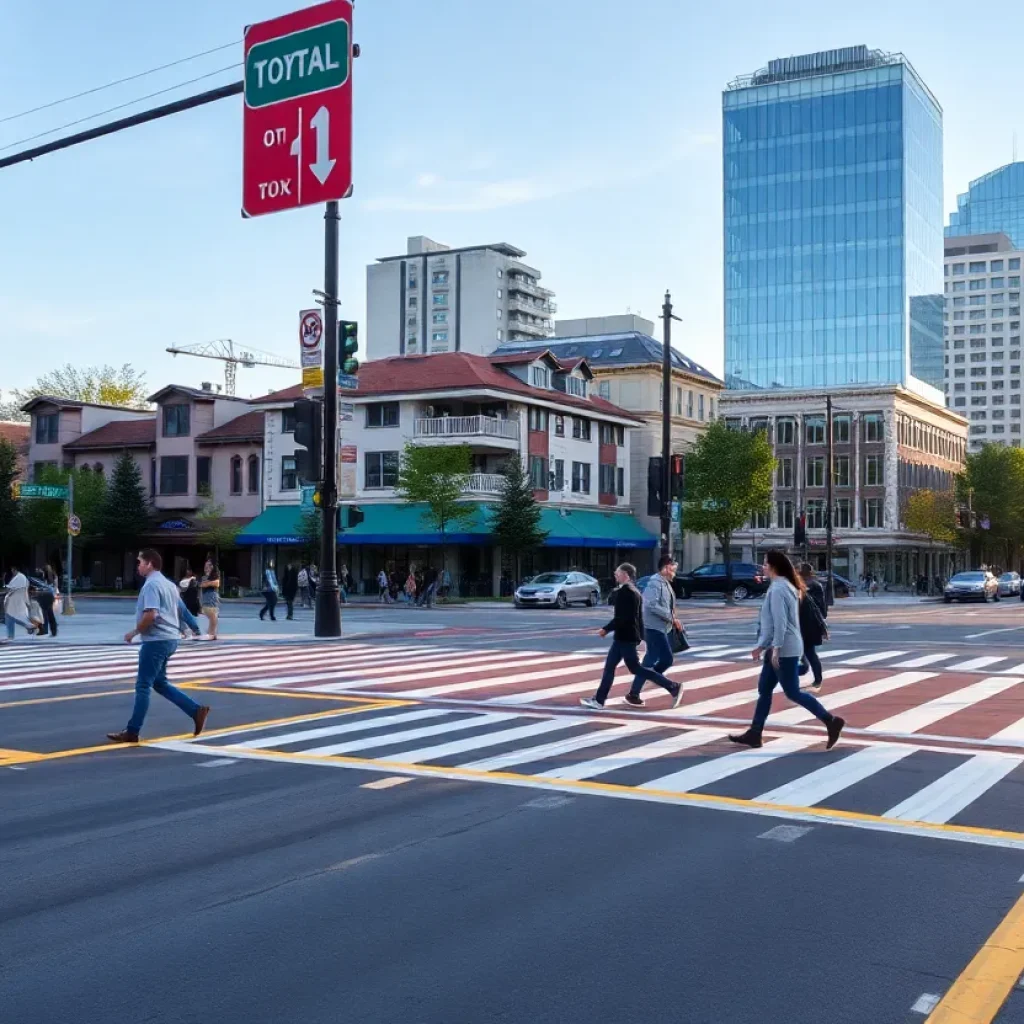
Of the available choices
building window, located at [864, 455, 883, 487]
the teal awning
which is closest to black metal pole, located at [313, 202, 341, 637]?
the teal awning

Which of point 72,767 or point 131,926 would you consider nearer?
point 131,926

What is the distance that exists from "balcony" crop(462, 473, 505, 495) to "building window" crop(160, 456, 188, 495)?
1646 cm

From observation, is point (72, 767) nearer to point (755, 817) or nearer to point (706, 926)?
point (755, 817)

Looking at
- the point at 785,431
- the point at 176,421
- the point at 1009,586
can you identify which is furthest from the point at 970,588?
the point at 176,421

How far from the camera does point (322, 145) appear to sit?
13.0m

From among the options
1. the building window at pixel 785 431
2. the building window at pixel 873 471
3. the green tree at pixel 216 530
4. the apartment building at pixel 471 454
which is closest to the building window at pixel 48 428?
the green tree at pixel 216 530

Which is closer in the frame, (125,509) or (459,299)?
(125,509)

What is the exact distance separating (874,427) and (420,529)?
49.8 m

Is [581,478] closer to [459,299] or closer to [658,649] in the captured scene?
[658,649]

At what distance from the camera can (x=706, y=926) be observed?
607 cm

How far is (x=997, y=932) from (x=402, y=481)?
5019 centimetres

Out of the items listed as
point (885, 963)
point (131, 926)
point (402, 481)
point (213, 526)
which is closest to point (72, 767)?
point (131, 926)

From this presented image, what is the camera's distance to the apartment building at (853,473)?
9312 cm

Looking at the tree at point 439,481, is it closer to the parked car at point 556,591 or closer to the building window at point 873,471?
the parked car at point 556,591
